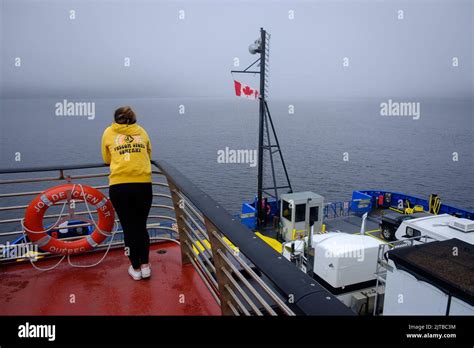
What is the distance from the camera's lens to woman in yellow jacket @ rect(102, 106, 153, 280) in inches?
125

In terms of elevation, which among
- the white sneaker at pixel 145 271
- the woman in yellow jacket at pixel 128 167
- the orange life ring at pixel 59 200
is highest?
the woman in yellow jacket at pixel 128 167

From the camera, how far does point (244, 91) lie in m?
15.8

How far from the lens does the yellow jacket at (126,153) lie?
3.16m

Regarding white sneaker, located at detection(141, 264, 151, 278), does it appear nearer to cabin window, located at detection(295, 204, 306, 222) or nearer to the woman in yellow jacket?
the woman in yellow jacket

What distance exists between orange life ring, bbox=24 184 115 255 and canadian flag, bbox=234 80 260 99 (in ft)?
40.5

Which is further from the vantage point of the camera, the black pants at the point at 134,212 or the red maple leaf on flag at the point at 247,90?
the red maple leaf on flag at the point at 247,90

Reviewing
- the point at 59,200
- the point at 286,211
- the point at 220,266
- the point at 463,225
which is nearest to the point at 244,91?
the point at 286,211

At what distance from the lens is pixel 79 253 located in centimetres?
424

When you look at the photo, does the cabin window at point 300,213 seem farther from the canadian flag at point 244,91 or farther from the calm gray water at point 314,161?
the calm gray water at point 314,161

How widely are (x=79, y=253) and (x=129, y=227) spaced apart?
1289 millimetres

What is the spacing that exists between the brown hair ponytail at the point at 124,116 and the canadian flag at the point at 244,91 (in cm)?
1270

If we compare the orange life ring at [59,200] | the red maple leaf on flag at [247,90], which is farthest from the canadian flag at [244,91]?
the orange life ring at [59,200]
